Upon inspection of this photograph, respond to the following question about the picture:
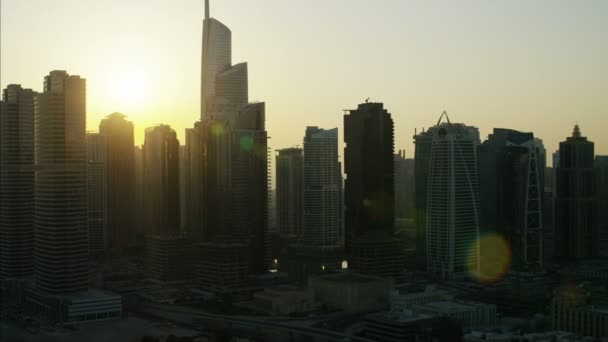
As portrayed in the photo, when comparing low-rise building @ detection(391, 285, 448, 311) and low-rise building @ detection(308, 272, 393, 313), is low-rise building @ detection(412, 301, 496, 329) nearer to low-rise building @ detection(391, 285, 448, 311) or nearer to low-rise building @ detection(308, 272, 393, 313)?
low-rise building @ detection(391, 285, 448, 311)

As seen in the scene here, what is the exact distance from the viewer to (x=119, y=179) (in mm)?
59562

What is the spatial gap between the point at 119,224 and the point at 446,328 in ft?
112

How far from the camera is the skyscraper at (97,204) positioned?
55.8 metres

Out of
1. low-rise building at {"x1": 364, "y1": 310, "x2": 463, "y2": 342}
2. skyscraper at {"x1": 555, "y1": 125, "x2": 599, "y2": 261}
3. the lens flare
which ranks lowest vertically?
low-rise building at {"x1": 364, "y1": 310, "x2": 463, "y2": 342}

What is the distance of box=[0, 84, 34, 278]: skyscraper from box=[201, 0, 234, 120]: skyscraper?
1875 cm

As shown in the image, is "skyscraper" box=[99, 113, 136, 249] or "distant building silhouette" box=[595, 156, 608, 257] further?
"distant building silhouette" box=[595, 156, 608, 257]

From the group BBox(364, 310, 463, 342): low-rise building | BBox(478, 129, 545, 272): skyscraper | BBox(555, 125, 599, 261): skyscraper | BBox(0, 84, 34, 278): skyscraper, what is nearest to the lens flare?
BBox(478, 129, 545, 272): skyscraper

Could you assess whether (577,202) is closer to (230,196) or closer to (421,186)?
(421,186)

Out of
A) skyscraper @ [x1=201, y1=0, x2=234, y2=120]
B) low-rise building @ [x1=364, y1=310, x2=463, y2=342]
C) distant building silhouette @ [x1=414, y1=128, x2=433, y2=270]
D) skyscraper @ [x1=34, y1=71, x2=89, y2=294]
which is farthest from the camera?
skyscraper @ [x1=201, y1=0, x2=234, y2=120]

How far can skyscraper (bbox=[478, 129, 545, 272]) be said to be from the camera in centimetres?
5059

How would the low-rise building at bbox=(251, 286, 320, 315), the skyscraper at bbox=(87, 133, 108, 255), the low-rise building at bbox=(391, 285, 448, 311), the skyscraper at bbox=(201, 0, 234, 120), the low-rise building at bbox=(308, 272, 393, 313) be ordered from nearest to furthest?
1. the low-rise building at bbox=(391, 285, 448, 311)
2. the low-rise building at bbox=(251, 286, 320, 315)
3. the low-rise building at bbox=(308, 272, 393, 313)
4. the skyscraper at bbox=(87, 133, 108, 255)
5. the skyscraper at bbox=(201, 0, 234, 120)

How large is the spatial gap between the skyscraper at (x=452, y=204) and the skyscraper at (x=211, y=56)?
62.1ft

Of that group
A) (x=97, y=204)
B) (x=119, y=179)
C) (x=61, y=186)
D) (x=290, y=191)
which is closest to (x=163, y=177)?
(x=97, y=204)

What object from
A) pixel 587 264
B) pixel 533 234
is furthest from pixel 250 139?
pixel 587 264
